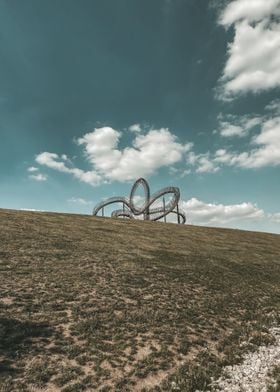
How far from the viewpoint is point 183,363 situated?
1379cm

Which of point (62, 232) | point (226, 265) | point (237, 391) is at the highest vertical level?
point (62, 232)

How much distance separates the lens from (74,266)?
26938 mm

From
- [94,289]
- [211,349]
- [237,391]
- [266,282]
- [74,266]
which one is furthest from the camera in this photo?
[266,282]

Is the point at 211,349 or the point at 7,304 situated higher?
the point at 7,304

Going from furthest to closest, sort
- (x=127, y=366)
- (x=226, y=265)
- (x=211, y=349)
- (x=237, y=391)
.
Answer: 1. (x=226, y=265)
2. (x=211, y=349)
3. (x=127, y=366)
4. (x=237, y=391)

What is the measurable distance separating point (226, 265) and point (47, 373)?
1022 inches

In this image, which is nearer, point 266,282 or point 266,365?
point 266,365

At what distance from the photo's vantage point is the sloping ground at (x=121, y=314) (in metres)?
12.7

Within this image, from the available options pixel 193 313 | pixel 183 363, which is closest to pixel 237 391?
pixel 183 363

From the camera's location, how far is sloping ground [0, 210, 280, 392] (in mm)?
12656

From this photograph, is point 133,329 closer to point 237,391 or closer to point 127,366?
point 127,366

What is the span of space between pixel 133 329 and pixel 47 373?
530 cm

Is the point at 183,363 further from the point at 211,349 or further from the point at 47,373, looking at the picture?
the point at 47,373

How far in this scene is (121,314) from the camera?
18328mm
